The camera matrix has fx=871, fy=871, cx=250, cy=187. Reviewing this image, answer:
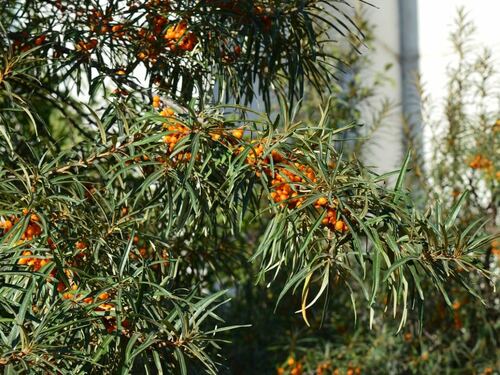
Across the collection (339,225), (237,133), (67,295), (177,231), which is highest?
(237,133)

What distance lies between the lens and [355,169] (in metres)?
1.70

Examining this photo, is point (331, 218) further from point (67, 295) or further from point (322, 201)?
point (67, 295)

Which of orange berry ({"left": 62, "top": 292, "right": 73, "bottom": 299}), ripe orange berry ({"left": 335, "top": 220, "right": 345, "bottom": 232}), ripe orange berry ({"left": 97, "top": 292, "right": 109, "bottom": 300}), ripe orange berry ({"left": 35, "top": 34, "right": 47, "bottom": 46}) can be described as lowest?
orange berry ({"left": 62, "top": 292, "right": 73, "bottom": 299})

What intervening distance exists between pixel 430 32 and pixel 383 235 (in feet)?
16.8

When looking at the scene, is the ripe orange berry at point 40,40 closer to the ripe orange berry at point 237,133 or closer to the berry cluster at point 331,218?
the ripe orange berry at point 237,133

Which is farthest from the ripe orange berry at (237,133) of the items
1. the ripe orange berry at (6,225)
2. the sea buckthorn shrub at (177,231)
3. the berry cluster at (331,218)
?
the ripe orange berry at (6,225)

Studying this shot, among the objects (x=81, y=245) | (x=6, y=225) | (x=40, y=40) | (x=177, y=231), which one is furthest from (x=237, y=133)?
Answer: (x=40, y=40)

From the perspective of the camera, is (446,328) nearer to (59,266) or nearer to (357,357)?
(357,357)

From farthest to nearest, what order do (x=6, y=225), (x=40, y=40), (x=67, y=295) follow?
(x=40, y=40), (x=6, y=225), (x=67, y=295)

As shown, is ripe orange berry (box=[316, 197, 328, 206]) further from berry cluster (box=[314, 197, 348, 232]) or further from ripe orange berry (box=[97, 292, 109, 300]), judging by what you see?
ripe orange berry (box=[97, 292, 109, 300])

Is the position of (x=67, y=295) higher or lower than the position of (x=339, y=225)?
lower

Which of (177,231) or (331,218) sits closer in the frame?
(331,218)

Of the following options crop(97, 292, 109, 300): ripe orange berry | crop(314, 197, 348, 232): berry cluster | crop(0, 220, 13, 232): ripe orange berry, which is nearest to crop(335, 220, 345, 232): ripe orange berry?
crop(314, 197, 348, 232): berry cluster

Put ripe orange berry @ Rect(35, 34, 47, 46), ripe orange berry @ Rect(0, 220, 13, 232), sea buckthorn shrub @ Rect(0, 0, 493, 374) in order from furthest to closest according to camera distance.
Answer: ripe orange berry @ Rect(35, 34, 47, 46), ripe orange berry @ Rect(0, 220, 13, 232), sea buckthorn shrub @ Rect(0, 0, 493, 374)
